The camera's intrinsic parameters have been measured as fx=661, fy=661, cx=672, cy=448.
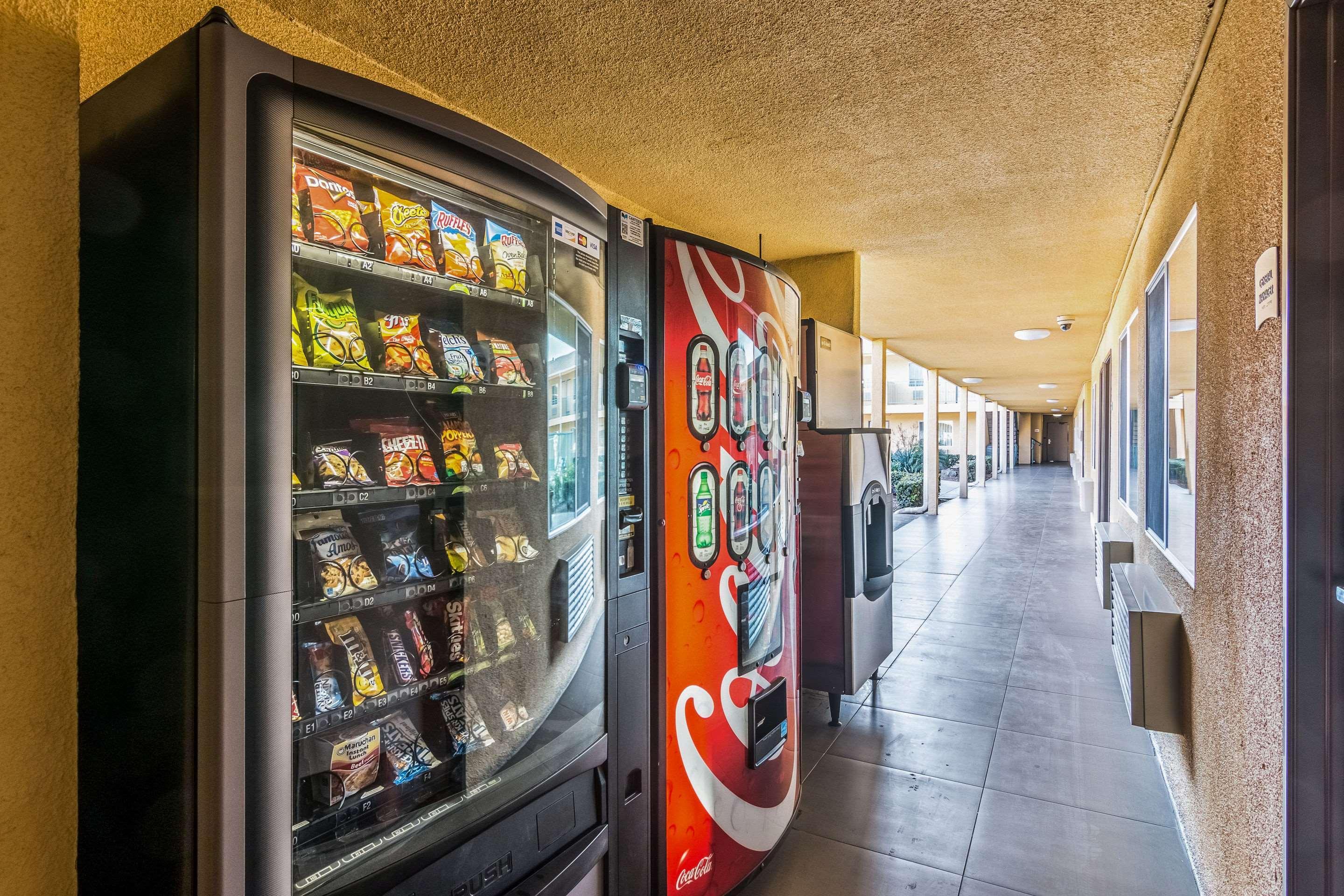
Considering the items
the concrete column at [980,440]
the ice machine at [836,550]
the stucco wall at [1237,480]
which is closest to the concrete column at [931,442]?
the concrete column at [980,440]

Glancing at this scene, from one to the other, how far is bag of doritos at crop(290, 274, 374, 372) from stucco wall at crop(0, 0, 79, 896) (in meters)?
0.46

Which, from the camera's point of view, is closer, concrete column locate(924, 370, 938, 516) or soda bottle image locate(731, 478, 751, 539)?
soda bottle image locate(731, 478, 751, 539)

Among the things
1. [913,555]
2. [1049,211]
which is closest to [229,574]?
[1049,211]

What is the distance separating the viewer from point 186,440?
2.94 ft

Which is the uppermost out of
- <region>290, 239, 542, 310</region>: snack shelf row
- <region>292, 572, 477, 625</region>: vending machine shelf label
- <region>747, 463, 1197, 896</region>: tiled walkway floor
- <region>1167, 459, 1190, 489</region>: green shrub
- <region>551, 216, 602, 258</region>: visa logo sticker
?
<region>551, 216, 602, 258</region>: visa logo sticker

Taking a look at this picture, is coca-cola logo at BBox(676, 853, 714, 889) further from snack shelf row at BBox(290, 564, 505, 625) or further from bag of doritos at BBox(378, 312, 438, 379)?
bag of doritos at BBox(378, 312, 438, 379)

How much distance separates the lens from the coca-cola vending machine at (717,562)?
5.70 ft

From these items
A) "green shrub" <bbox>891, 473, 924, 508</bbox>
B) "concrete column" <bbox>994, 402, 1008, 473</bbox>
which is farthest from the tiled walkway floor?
"concrete column" <bbox>994, 402, 1008, 473</bbox>

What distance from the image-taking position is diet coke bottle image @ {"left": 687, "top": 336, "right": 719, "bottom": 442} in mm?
1812

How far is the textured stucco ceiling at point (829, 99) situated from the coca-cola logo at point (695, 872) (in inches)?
90.4

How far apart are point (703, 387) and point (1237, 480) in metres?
1.32

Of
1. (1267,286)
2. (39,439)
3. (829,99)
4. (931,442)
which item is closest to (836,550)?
(829,99)

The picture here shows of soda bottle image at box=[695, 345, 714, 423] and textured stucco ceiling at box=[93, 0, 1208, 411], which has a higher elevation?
textured stucco ceiling at box=[93, 0, 1208, 411]

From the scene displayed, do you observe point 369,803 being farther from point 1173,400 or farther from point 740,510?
point 1173,400
